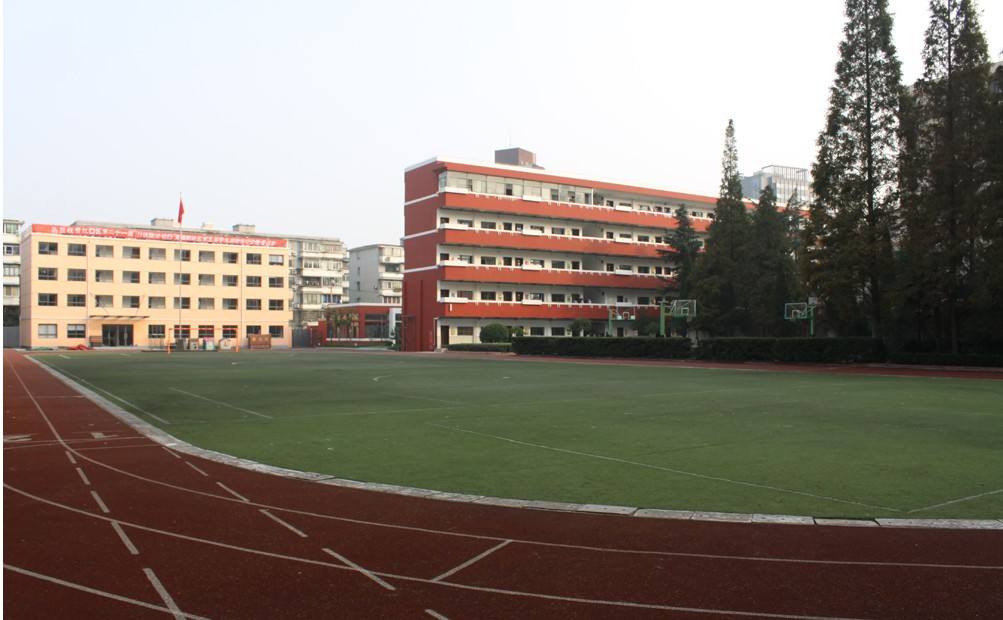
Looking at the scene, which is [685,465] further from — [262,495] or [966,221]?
[966,221]

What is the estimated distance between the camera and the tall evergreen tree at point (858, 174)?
130 ft

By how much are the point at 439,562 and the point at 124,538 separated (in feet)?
10.1

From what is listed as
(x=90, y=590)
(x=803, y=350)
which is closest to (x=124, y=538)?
(x=90, y=590)

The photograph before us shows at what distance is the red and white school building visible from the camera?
230ft

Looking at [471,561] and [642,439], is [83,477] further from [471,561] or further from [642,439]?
[642,439]

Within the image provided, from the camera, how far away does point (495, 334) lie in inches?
2547

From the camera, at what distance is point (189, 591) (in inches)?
211

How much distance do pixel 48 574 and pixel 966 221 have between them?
3965 cm

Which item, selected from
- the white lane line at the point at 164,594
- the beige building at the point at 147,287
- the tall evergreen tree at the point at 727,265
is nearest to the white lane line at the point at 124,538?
the white lane line at the point at 164,594

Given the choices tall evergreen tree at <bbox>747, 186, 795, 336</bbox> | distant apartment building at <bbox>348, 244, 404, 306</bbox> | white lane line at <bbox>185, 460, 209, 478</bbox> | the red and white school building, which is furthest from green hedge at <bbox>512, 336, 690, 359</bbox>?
distant apartment building at <bbox>348, 244, 404, 306</bbox>

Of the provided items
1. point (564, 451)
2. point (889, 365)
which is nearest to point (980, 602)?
point (564, 451)

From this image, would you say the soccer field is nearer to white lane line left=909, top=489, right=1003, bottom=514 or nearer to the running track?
white lane line left=909, top=489, right=1003, bottom=514

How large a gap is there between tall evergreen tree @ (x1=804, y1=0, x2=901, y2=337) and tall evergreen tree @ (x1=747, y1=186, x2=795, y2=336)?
44.6 ft

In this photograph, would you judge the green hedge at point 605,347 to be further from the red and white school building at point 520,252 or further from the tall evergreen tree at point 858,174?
the red and white school building at point 520,252
